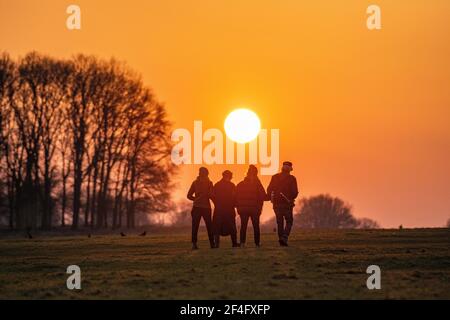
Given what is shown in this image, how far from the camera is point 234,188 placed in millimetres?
28391

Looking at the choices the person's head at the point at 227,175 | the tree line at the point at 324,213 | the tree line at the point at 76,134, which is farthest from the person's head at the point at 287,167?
the tree line at the point at 324,213

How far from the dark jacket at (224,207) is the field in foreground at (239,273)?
1.35 m

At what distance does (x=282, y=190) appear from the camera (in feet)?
90.7

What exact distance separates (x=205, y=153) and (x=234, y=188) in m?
37.3

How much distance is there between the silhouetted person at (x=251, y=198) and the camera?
2784 centimetres

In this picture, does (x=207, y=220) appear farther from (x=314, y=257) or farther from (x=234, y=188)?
(x=314, y=257)

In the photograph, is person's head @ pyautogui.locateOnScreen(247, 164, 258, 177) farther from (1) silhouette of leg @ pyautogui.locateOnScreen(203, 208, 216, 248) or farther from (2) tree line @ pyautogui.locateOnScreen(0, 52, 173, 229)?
(2) tree line @ pyautogui.locateOnScreen(0, 52, 173, 229)

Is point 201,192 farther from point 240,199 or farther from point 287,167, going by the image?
point 287,167

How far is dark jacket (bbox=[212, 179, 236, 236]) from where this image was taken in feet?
92.9

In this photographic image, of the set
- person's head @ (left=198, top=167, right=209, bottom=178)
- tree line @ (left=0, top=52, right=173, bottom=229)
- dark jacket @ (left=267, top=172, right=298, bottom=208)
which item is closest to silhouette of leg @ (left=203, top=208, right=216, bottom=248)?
person's head @ (left=198, top=167, right=209, bottom=178)

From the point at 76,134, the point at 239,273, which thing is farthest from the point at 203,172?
the point at 76,134

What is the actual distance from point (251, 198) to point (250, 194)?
12cm
